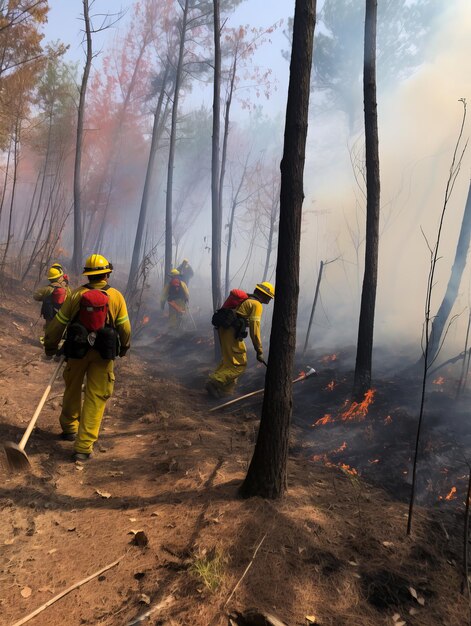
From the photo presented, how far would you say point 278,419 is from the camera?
11.5 feet

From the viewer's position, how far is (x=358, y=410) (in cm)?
636

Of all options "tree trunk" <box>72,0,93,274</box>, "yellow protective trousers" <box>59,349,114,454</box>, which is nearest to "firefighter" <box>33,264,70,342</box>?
"yellow protective trousers" <box>59,349,114,454</box>

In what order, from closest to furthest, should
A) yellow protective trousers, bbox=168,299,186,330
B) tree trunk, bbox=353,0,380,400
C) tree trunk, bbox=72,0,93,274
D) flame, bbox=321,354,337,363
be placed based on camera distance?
tree trunk, bbox=353,0,380,400 → flame, bbox=321,354,337,363 → yellow protective trousers, bbox=168,299,186,330 → tree trunk, bbox=72,0,93,274

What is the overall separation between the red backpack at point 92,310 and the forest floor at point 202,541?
134 cm

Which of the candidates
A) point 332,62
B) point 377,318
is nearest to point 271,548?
point 377,318

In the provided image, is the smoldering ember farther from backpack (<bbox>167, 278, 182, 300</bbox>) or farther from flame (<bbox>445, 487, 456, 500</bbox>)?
backpack (<bbox>167, 278, 182, 300</bbox>)

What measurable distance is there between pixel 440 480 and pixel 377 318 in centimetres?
1192

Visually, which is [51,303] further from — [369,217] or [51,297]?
[369,217]

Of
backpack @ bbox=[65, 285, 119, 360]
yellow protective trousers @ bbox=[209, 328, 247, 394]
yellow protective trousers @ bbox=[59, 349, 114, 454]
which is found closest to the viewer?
backpack @ bbox=[65, 285, 119, 360]

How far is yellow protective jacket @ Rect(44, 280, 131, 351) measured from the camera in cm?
424

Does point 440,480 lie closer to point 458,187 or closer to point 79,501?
point 79,501

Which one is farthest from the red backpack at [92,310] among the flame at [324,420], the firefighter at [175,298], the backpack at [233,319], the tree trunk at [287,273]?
the firefighter at [175,298]

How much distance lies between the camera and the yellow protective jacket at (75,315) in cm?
424

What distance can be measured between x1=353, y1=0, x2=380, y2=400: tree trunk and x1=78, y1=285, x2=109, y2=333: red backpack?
157 inches
